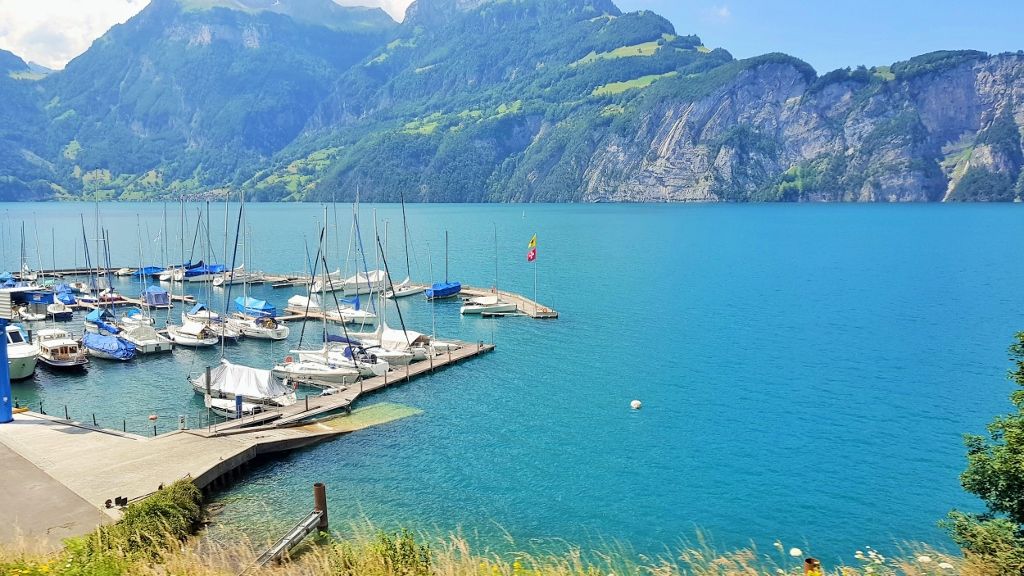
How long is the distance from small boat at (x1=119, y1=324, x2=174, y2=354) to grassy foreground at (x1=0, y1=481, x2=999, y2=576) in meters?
37.9

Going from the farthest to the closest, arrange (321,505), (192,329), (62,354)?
(192,329)
(62,354)
(321,505)

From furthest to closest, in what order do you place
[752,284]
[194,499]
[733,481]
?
[752,284], [733,481], [194,499]

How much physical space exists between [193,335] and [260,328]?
20.2 feet

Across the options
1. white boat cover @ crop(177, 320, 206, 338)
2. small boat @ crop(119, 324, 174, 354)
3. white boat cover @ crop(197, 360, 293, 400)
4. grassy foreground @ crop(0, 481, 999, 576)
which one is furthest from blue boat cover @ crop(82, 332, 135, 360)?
grassy foreground @ crop(0, 481, 999, 576)

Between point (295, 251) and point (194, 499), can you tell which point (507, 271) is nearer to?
point (295, 251)

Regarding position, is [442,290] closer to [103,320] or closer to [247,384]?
[103,320]

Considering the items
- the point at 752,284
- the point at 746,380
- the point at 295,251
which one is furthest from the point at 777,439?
the point at 295,251

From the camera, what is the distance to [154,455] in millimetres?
32906

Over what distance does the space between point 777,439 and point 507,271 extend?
80144mm

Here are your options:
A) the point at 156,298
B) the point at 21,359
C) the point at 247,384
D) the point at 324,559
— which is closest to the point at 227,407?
the point at 247,384

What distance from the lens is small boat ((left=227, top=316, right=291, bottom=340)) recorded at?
67500mm

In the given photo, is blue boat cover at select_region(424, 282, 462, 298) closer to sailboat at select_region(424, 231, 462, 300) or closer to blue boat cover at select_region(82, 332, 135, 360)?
sailboat at select_region(424, 231, 462, 300)

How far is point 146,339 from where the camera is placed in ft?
206

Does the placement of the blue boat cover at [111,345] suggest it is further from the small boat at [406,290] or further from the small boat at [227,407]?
the small boat at [406,290]
